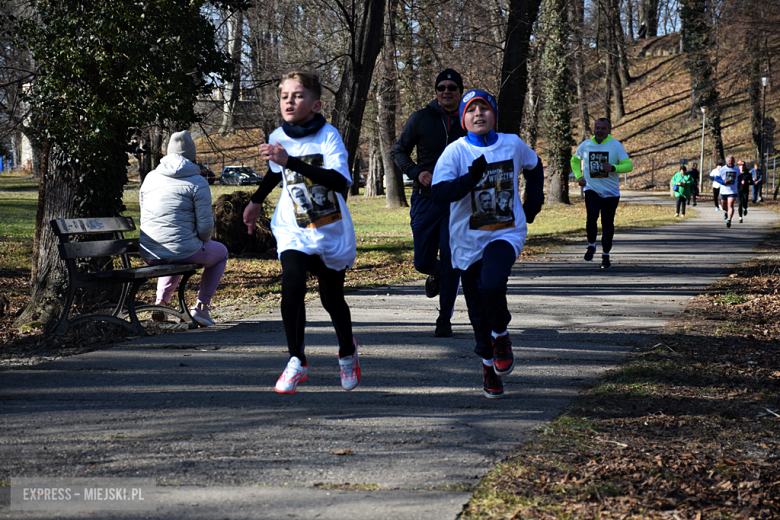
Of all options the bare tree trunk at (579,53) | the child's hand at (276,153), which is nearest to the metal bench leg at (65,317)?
the child's hand at (276,153)

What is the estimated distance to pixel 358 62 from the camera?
36.4ft

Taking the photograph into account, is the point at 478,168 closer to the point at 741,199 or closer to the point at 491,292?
the point at 491,292

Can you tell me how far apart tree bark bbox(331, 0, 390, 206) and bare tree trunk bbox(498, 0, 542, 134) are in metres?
3.63

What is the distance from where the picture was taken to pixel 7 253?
13.3 m

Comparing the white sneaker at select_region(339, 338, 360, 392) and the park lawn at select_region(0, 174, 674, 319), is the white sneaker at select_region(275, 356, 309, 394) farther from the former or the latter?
the park lawn at select_region(0, 174, 674, 319)

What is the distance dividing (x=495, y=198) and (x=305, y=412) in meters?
1.69

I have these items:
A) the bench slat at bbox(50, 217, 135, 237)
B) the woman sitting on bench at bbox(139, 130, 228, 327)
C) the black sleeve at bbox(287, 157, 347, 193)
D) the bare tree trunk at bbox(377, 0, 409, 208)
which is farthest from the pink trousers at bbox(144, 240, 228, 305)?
the bare tree trunk at bbox(377, 0, 409, 208)

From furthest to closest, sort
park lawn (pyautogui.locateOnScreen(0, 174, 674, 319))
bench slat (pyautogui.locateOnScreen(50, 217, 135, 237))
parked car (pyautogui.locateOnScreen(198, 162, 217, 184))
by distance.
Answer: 1. parked car (pyautogui.locateOnScreen(198, 162, 217, 184))
2. park lawn (pyautogui.locateOnScreen(0, 174, 674, 319))
3. bench slat (pyautogui.locateOnScreen(50, 217, 135, 237))

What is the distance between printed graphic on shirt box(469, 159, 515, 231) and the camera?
14.9 feet

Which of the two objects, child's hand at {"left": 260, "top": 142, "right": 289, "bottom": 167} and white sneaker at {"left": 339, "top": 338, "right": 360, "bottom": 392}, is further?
white sneaker at {"left": 339, "top": 338, "right": 360, "bottom": 392}

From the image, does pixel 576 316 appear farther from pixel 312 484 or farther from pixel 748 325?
pixel 312 484

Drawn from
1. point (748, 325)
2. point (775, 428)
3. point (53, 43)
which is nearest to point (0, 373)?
point (53, 43)

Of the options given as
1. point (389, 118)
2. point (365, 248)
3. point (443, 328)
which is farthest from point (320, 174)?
point (389, 118)

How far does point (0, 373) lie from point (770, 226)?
1913cm
